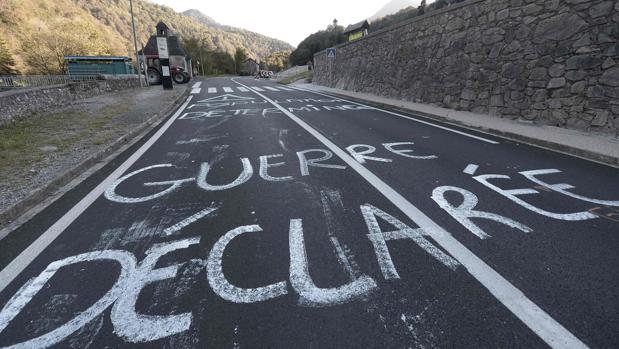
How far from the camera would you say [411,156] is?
18.8 feet

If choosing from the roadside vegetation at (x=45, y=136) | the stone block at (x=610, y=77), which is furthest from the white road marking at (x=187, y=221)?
the stone block at (x=610, y=77)

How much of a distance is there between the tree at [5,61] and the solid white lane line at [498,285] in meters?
57.2

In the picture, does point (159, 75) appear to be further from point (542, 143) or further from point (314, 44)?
point (314, 44)

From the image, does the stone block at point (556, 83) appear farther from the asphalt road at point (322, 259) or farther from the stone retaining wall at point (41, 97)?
the stone retaining wall at point (41, 97)

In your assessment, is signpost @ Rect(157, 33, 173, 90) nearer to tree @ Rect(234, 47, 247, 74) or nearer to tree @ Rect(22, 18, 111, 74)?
tree @ Rect(22, 18, 111, 74)

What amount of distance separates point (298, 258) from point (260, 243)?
443 mm

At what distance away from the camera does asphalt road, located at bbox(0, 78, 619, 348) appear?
2.00 metres

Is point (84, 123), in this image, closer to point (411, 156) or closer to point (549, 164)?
point (411, 156)

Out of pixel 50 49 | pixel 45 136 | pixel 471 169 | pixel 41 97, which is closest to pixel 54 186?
pixel 45 136

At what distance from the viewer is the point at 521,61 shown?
890 cm

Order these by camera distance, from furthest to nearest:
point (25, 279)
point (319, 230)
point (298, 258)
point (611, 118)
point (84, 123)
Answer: point (84, 123)
point (611, 118)
point (319, 230)
point (298, 258)
point (25, 279)

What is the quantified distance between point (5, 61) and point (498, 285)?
59243 millimetres

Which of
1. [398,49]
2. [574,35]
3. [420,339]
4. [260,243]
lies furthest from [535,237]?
[398,49]

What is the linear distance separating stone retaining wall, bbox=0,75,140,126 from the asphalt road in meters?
5.58
